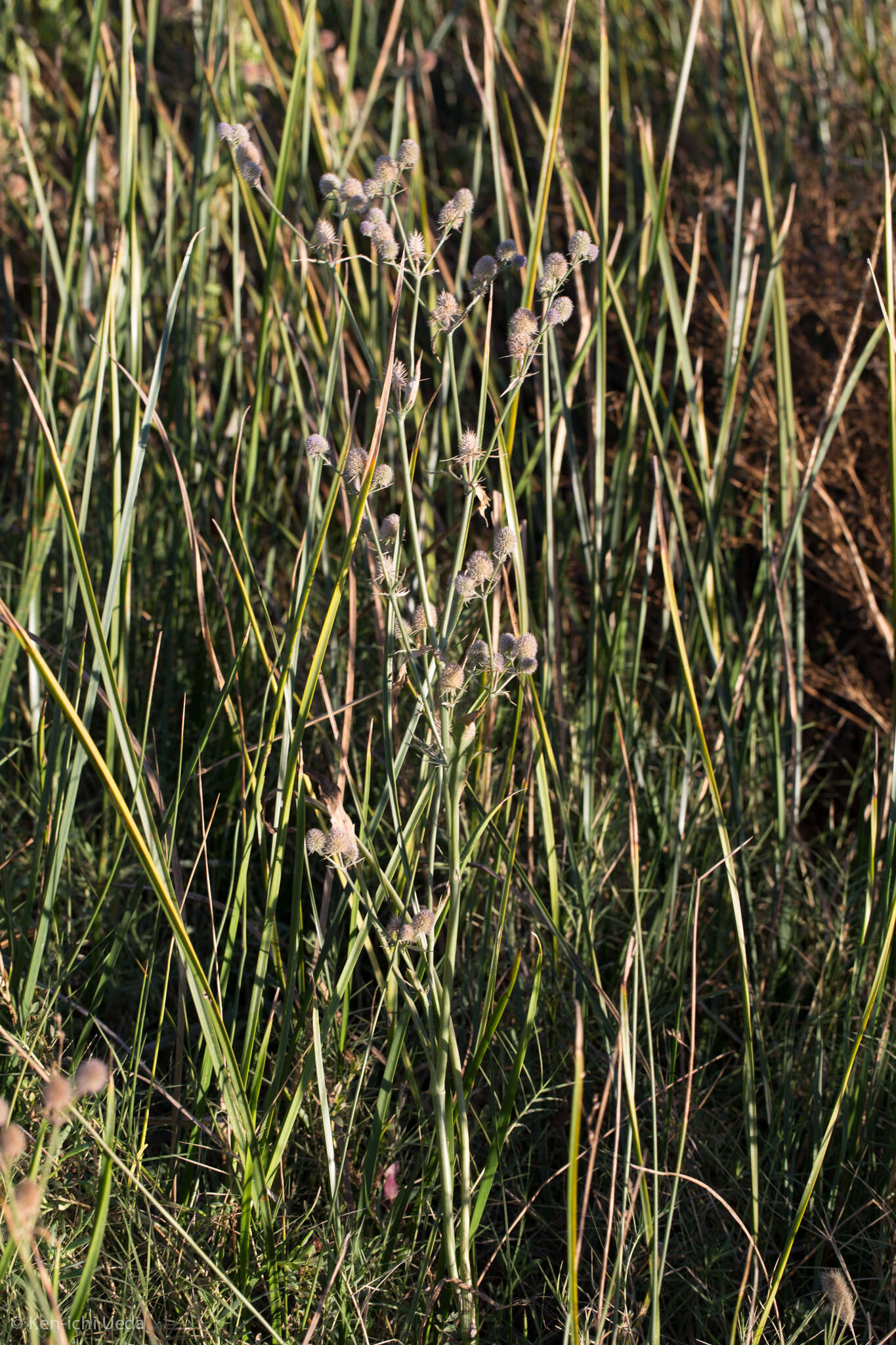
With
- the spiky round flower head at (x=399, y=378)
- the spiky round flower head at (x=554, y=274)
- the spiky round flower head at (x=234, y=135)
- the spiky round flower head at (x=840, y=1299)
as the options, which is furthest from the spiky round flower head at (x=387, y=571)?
the spiky round flower head at (x=840, y=1299)

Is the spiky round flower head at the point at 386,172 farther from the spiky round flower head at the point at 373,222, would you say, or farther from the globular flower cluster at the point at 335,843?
the globular flower cluster at the point at 335,843

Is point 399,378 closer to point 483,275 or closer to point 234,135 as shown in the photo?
point 483,275

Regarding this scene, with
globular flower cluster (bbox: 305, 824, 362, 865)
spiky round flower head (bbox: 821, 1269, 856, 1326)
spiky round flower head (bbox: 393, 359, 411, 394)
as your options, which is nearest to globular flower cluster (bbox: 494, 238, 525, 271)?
spiky round flower head (bbox: 393, 359, 411, 394)

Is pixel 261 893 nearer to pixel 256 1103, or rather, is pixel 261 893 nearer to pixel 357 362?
pixel 256 1103

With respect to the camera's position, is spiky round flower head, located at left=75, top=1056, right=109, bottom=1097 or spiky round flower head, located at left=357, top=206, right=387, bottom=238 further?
spiky round flower head, located at left=357, top=206, right=387, bottom=238

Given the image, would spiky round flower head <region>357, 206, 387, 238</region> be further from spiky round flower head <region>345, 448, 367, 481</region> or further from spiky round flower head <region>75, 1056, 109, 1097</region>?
spiky round flower head <region>75, 1056, 109, 1097</region>

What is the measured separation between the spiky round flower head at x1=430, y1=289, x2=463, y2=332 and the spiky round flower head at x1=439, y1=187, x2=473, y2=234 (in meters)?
0.06

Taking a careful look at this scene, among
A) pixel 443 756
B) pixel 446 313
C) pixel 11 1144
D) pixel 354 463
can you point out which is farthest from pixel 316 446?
pixel 11 1144

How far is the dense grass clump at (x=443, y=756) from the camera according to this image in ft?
2.58

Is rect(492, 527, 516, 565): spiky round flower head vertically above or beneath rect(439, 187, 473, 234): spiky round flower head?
beneath

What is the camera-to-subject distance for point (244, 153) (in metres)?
0.78

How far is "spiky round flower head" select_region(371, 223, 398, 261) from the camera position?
71 cm

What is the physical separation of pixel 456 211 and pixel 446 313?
0.28 feet

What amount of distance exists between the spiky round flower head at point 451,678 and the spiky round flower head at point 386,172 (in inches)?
14.1
